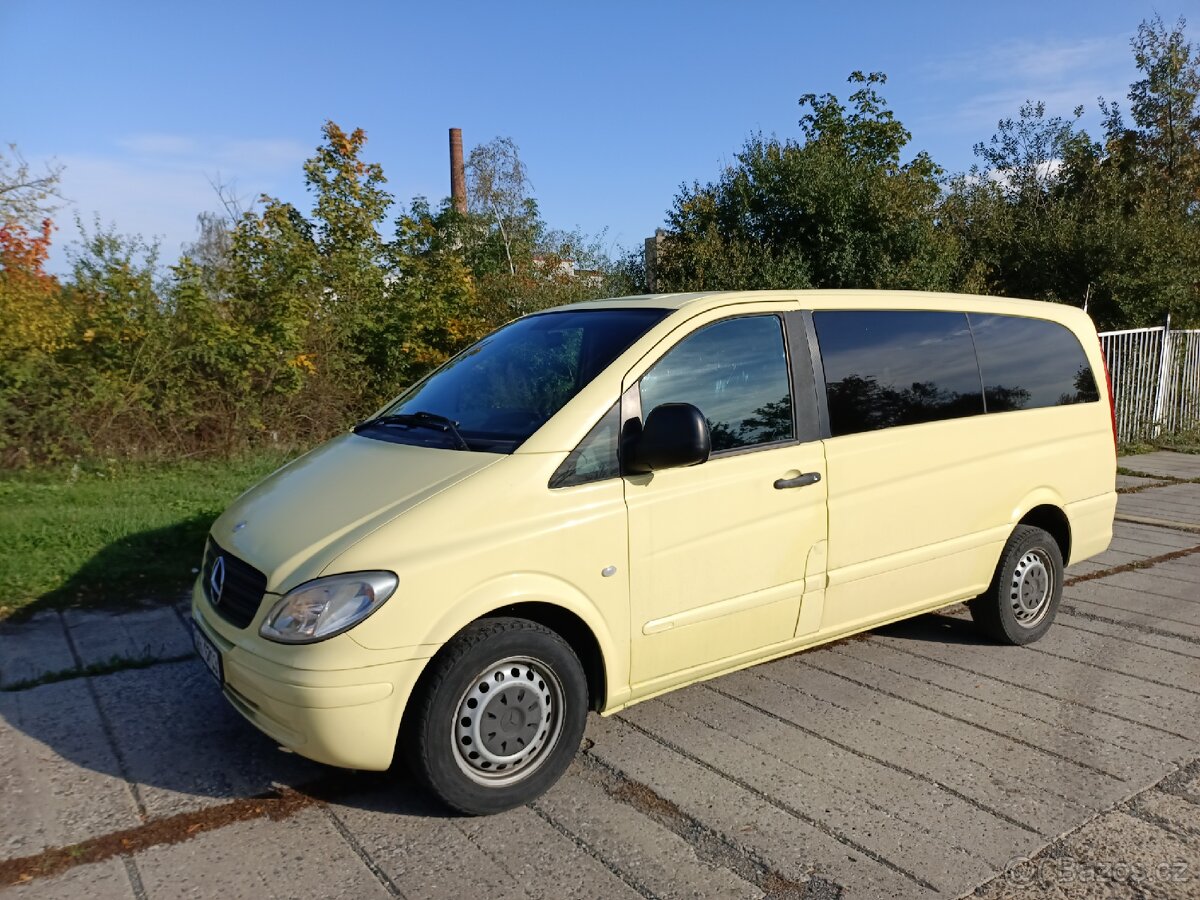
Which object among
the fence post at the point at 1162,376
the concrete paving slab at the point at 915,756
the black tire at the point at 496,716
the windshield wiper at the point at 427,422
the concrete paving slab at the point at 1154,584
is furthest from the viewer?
the fence post at the point at 1162,376

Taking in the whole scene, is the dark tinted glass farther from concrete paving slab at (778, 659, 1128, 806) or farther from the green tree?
the green tree

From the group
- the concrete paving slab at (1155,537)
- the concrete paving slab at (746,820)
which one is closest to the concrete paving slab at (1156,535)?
the concrete paving slab at (1155,537)

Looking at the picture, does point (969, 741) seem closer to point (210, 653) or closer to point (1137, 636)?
point (1137, 636)

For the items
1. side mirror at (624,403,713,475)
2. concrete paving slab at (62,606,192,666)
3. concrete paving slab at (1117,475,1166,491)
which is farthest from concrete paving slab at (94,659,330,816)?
concrete paving slab at (1117,475,1166,491)

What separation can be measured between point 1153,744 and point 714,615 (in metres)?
2.01

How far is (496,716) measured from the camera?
3.27 metres

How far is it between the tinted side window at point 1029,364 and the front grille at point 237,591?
Result: 380 centimetres

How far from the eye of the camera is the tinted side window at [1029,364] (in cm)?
499

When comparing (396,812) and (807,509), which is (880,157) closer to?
(807,509)

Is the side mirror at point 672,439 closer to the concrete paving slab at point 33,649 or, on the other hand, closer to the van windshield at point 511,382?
the van windshield at point 511,382

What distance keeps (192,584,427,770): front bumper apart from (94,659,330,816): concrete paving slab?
0.53m

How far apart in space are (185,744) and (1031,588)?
175 inches

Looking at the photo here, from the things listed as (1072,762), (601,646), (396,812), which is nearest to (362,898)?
(396,812)

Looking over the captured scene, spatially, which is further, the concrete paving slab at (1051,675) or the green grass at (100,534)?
the green grass at (100,534)
